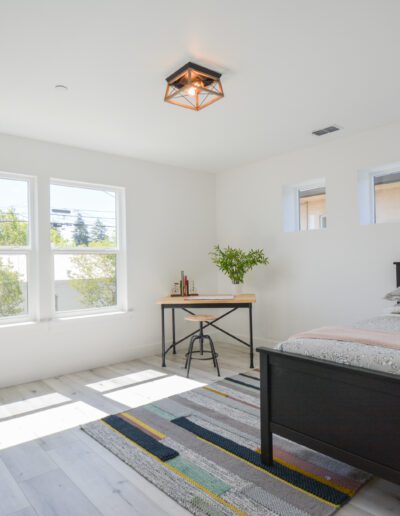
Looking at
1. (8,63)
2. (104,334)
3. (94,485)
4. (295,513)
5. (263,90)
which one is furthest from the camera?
(104,334)

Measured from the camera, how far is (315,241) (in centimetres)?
422

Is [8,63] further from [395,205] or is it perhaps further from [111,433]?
[395,205]

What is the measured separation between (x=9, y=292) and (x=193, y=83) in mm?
2668

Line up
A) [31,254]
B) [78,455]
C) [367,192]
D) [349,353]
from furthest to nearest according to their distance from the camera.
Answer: [367,192] → [31,254] → [78,455] → [349,353]

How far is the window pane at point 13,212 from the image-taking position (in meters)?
3.65

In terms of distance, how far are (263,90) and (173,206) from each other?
2320 mm

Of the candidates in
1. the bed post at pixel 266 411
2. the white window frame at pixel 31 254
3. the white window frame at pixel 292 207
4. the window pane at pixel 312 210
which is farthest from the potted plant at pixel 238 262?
the bed post at pixel 266 411

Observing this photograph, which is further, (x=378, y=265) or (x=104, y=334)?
(x=104, y=334)

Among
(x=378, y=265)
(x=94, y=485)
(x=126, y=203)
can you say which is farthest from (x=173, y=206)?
(x=94, y=485)

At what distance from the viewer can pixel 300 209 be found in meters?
4.61

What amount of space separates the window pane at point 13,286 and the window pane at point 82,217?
412mm

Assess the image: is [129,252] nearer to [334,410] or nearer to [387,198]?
[387,198]

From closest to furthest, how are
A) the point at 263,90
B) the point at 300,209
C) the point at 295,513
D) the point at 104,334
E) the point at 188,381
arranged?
the point at 295,513 < the point at 263,90 < the point at 188,381 < the point at 104,334 < the point at 300,209

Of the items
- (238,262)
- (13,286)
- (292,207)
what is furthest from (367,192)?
(13,286)
